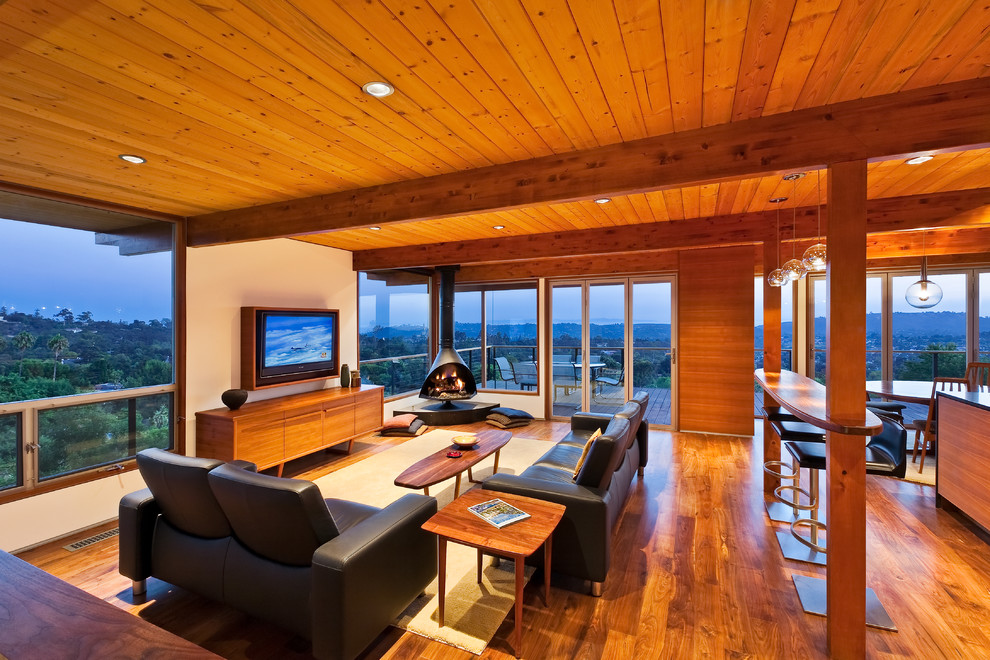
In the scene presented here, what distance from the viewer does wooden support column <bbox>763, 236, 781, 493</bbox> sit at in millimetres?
3664

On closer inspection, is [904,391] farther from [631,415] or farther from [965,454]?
[631,415]

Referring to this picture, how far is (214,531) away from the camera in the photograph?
2.16m

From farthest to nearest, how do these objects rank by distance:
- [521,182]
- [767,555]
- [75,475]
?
[75,475], [767,555], [521,182]

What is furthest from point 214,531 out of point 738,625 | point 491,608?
point 738,625

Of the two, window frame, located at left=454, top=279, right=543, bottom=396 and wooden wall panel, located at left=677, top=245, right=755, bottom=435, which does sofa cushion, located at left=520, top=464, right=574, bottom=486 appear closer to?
wooden wall panel, located at left=677, top=245, right=755, bottom=435

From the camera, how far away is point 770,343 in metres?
3.73

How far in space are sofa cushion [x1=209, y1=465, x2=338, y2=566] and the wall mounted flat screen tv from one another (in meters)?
2.70

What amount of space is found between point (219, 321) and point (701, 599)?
456cm

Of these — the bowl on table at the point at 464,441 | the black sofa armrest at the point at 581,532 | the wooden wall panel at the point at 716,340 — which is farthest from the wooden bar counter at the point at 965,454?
the bowl on table at the point at 464,441

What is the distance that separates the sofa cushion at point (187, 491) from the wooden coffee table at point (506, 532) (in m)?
1.07

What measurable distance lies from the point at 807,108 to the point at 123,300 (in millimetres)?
Result: 4873

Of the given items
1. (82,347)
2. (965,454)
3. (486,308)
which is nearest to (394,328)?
(486,308)

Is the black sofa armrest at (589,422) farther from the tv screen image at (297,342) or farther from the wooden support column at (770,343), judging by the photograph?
the tv screen image at (297,342)

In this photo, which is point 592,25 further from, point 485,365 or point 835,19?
point 485,365
